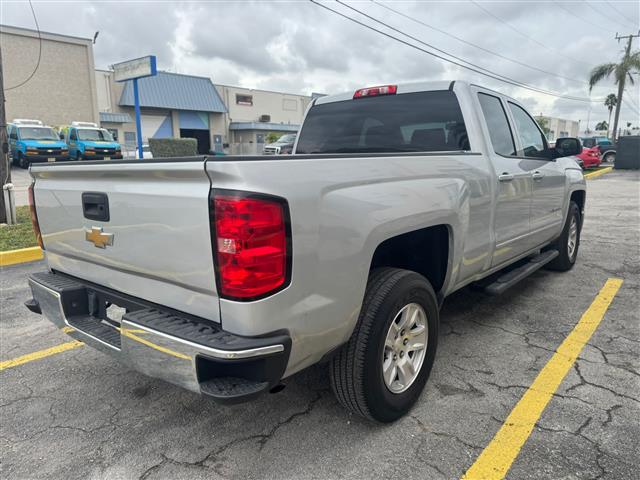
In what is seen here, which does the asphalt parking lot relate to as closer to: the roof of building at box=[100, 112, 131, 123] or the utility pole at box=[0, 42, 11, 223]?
the utility pole at box=[0, 42, 11, 223]

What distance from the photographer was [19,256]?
6285mm

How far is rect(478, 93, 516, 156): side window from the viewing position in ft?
12.3

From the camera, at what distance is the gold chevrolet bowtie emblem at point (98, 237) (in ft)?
7.77

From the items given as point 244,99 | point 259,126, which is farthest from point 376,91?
point 244,99

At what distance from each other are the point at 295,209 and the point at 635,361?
2920 millimetres

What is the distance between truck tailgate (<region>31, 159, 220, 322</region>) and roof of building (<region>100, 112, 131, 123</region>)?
35.5 meters

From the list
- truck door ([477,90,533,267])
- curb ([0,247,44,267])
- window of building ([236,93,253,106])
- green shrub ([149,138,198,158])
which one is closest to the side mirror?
truck door ([477,90,533,267])

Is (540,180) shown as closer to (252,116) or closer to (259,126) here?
(259,126)

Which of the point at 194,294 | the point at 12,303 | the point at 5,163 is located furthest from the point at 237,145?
the point at 194,294

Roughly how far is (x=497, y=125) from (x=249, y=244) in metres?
2.85

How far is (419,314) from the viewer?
9.04 ft

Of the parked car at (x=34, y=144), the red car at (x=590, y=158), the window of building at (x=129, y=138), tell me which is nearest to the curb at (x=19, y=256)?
the parked car at (x=34, y=144)

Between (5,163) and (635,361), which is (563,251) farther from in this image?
(5,163)

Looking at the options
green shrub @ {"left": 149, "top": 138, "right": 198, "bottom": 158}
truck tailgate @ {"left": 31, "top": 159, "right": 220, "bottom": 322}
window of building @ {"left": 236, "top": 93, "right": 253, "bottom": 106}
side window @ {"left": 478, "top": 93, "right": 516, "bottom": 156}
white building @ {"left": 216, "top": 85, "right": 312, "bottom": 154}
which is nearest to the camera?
truck tailgate @ {"left": 31, "top": 159, "right": 220, "bottom": 322}
